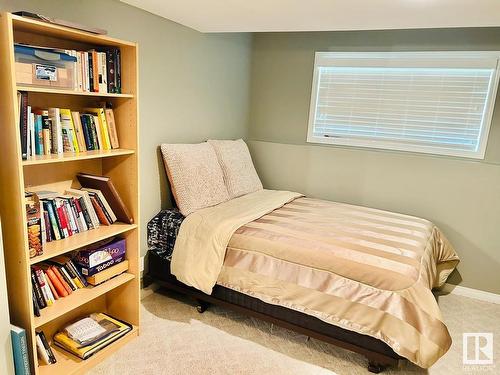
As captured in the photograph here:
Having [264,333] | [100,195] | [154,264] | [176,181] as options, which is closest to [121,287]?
[154,264]

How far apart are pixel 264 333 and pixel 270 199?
107 cm

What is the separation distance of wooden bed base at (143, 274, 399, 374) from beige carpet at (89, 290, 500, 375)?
74mm

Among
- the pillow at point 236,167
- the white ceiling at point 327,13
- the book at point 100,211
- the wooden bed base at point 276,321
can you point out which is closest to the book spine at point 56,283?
the book at point 100,211

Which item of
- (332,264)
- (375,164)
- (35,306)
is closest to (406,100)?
(375,164)

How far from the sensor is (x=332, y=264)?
1929 mm

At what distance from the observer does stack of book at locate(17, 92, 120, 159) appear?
151cm

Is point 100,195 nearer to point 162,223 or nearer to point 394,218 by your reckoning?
point 162,223

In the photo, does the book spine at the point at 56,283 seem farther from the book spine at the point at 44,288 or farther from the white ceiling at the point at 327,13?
the white ceiling at the point at 327,13

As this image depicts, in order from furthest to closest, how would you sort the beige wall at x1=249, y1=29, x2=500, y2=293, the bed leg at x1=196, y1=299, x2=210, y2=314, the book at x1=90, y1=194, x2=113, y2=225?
the beige wall at x1=249, y1=29, x2=500, y2=293
the bed leg at x1=196, y1=299, x2=210, y2=314
the book at x1=90, y1=194, x2=113, y2=225

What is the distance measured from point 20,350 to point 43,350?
236 mm

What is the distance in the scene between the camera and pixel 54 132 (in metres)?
1.68

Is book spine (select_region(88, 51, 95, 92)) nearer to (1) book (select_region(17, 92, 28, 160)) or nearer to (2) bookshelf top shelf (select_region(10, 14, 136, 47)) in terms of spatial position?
(2) bookshelf top shelf (select_region(10, 14, 136, 47))

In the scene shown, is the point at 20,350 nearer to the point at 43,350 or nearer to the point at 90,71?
the point at 43,350

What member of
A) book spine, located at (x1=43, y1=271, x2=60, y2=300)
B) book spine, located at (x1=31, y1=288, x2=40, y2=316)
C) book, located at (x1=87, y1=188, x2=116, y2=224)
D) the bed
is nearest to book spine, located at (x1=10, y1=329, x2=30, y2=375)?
book spine, located at (x1=31, y1=288, x2=40, y2=316)
